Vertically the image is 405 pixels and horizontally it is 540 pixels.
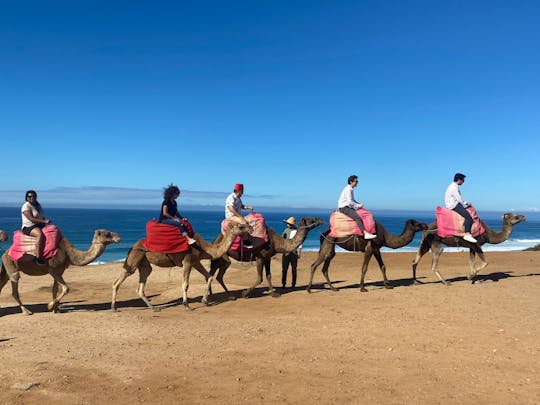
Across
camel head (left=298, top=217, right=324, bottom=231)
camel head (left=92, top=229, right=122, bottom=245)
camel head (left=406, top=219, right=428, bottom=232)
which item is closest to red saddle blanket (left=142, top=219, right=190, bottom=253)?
camel head (left=92, top=229, right=122, bottom=245)

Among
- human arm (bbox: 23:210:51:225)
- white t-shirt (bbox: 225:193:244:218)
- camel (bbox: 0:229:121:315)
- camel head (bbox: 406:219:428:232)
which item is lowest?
camel (bbox: 0:229:121:315)

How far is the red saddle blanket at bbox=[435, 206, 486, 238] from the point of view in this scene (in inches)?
502

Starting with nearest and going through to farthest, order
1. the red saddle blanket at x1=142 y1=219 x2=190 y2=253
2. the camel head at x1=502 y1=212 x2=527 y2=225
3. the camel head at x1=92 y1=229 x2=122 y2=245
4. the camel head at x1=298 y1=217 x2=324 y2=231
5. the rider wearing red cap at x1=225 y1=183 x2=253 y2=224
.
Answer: the camel head at x1=92 y1=229 x2=122 y2=245 → the red saddle blanket at x1=142 y1=219 x2=190 y2=253 → the rider wearing red cap at x1=225 y1=183 x2=253 y2=224 → the camel head at x1=298 y1=217 x2=324 y2=231 → the camel head at x1=502 y1=212 x2=527 y2=225

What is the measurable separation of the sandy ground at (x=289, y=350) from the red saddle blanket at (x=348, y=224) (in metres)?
1.75

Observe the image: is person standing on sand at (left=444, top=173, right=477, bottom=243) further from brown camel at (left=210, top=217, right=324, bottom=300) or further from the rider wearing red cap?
the rider wearing red cap

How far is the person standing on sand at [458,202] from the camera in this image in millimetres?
12727

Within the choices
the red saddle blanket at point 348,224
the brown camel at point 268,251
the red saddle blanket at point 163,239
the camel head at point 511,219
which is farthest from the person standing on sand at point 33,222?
the camel head at point 511,219

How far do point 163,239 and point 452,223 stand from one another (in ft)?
27.8

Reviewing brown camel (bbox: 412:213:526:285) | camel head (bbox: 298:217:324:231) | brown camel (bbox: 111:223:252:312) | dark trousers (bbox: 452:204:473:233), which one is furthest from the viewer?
brown camel (bbox: 412:213:526:285)

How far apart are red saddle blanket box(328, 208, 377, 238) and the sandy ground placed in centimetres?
175

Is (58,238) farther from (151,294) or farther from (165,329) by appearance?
(151,294)

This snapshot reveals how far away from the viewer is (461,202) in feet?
41.9

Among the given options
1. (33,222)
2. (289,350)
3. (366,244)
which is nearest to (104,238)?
(33,222)

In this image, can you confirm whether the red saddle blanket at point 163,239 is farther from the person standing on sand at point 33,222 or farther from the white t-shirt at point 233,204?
the person standing on sand at point 33,222
